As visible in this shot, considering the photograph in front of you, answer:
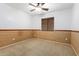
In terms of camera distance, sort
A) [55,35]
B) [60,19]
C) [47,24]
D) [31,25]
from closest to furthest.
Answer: [31,25]
[47,24]
[60,19]
[55,35]

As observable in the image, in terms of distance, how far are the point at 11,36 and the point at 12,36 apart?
0.11 ft

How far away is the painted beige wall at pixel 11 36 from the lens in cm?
261

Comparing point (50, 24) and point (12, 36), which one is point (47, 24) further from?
point (12, 36)

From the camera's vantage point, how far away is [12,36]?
105 inches

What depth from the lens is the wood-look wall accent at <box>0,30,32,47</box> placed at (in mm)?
2607

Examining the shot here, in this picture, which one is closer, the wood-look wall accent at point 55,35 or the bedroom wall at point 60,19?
the bedroom wall at point 60,19

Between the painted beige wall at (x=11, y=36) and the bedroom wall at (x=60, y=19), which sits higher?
the bedroom wall at (x=60, y=19)

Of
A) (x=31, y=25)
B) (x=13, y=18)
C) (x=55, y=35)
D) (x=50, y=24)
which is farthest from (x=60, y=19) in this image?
(x=13, y=18)

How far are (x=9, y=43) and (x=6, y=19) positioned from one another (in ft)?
2.57

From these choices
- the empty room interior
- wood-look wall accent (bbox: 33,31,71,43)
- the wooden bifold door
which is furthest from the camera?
wood-look wall accent (bbox: 33,31,71,43)

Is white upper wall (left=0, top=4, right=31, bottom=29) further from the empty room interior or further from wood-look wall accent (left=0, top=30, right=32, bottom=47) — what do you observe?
wood-look wall accent (left=0, top=30, right=32, bottom=47)

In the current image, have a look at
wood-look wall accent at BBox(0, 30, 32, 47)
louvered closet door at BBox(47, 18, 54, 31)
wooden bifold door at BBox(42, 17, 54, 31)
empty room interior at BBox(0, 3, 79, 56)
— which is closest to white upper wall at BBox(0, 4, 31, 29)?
empty room interior at BBox(0, 3, 79, 56)

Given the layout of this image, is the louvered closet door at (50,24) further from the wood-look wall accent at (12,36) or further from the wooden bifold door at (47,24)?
the wood-look wall accent at (12,36)

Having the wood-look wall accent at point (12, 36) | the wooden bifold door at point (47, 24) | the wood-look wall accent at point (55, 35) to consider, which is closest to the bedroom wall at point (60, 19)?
the wooden bifold door at point (47, 24)
